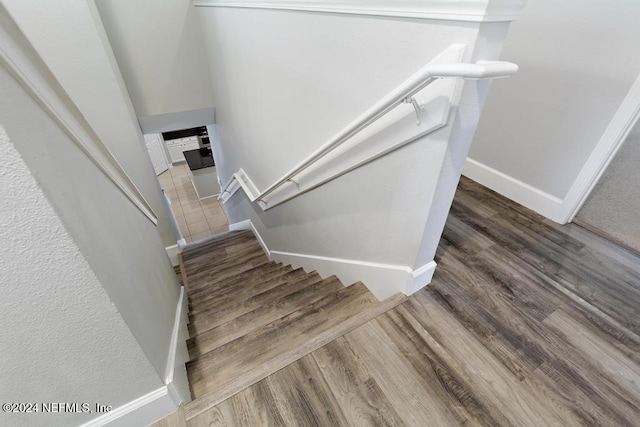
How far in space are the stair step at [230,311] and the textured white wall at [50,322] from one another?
816 mm

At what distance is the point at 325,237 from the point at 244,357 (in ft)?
3.07

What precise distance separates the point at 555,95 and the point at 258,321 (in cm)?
231

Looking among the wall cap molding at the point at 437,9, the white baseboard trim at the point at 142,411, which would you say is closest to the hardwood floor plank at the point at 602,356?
the wall cap molding at the point at 437,9

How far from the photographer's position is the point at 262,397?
111 cm

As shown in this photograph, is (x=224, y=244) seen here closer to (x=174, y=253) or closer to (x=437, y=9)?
(x=174, y=253)

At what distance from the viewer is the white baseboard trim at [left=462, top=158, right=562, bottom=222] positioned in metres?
2.01

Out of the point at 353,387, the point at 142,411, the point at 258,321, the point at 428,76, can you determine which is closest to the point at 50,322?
the point at 142,411

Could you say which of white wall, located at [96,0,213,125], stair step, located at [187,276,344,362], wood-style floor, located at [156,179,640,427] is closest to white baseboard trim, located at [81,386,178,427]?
wood-style floor, located at [156,179,640,427]

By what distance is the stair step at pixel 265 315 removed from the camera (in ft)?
5.23

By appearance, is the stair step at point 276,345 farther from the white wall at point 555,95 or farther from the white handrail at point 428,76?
the white wall at point 555,95

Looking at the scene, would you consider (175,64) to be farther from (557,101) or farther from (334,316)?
(557,101)

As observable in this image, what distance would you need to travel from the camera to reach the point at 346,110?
134 centimetres

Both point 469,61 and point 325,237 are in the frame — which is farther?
point 325,237

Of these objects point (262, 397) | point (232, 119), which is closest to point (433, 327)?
point (262, 397)
